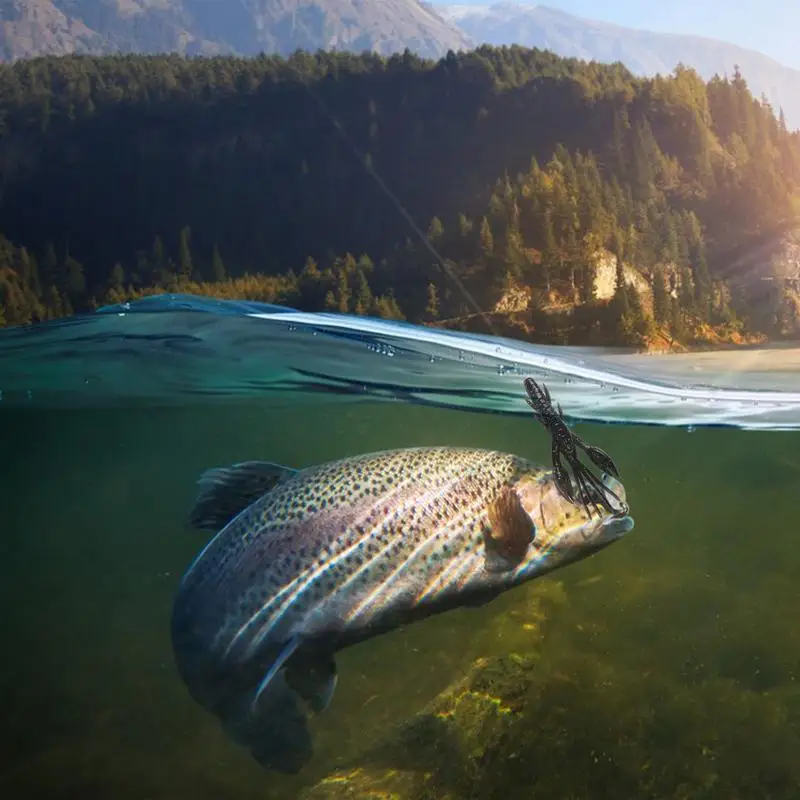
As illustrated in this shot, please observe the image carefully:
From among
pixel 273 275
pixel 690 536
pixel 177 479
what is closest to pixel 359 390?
pixel 273 275

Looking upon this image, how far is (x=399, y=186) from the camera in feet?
18.9

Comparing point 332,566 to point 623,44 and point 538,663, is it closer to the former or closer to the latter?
point 538,663

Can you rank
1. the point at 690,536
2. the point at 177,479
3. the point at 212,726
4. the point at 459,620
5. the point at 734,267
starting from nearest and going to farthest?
the point at 212,726 → the point at 734,267 → the point at 459,620 → the point at 690,536 → the point at 177,479

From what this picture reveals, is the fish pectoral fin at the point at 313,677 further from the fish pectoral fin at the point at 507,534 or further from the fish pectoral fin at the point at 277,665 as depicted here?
the fish pectoral fin at the point at 507,534

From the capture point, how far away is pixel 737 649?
639cm

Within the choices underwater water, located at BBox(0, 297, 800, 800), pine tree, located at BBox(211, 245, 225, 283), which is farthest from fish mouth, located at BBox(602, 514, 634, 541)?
pine tree, located at BBox(211, 245, 225, 283)

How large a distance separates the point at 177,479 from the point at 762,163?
1727 centimetres

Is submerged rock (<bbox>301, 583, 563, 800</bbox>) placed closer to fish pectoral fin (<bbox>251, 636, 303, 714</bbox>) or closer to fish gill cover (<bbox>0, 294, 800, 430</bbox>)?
fish pectoral fin (<bbox>251, 636, 303, 714</bbox>)

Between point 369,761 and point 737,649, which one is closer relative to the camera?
point 369,761

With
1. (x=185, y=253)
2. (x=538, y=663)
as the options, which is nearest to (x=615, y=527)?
(x=538, y=663)

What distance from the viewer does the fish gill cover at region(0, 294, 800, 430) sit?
6422 mm

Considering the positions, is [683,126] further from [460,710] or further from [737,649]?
[460,710]

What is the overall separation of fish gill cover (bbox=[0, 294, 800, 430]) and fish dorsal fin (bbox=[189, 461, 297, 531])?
2959 millimetres

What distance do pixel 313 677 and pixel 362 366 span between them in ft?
17.2
